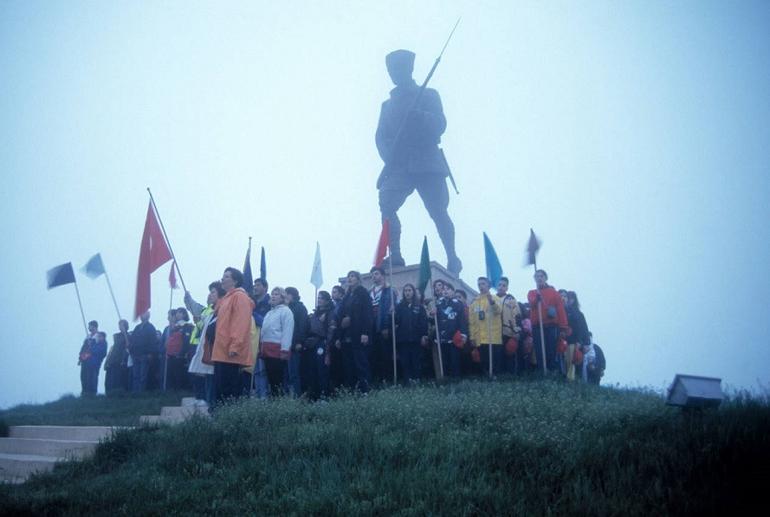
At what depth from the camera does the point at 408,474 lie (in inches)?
215

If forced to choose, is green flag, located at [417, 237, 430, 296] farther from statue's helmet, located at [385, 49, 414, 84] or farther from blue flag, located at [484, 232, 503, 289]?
statue's helmet, located at [385, 49, 414, 84]

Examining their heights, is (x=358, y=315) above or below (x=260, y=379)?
above

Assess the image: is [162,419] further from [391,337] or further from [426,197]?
[426,197]

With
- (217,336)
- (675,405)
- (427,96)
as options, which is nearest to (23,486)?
(217,336)

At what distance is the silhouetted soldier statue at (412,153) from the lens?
16.7m

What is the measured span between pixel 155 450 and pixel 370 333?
3926 millimetres

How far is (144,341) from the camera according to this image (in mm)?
13891

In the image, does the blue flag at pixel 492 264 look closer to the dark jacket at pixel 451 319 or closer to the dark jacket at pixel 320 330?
the dark jacket at pixel 451 319

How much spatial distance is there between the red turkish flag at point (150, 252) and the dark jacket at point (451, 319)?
4958mm

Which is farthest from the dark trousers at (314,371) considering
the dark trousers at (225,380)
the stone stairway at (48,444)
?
the dark trousers at (225,380)

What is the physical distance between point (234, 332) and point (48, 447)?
9.46 ft

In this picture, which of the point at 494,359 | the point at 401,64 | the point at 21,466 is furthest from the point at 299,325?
the point at 401,64

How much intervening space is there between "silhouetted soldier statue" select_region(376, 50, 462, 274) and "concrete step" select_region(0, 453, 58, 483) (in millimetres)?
9793

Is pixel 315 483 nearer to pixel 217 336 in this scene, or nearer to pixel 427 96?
pixel 217 336
